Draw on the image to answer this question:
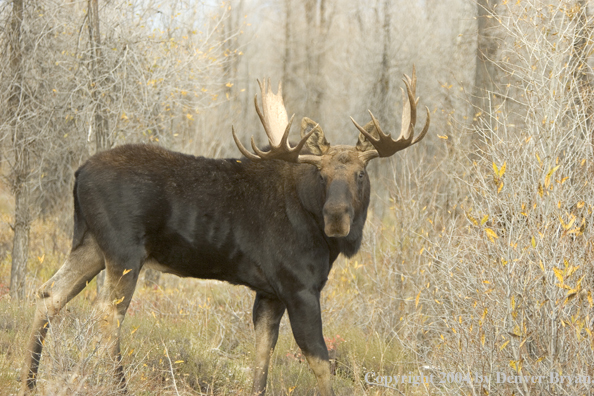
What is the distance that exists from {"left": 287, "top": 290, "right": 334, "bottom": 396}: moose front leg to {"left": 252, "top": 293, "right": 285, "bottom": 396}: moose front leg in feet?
1.63

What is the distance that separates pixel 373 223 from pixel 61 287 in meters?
4.61

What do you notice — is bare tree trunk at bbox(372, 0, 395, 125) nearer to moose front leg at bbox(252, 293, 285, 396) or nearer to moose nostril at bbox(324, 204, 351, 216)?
moose front leg at bbox(252, 293, 285, 396)

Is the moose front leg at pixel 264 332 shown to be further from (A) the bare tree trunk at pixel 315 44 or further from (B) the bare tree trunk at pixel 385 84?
(A) the bare tree trunk at pixel 315 44

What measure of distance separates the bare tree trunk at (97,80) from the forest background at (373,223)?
0.09 ft

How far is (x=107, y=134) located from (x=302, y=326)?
16.2 ft

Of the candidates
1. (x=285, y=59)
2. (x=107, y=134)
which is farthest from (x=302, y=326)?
(x=285, y=59)

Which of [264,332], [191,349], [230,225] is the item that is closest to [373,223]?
[191,349]

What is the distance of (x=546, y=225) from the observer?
3760 millimetres

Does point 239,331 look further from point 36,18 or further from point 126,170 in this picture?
point 36,18

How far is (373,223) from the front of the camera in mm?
8547

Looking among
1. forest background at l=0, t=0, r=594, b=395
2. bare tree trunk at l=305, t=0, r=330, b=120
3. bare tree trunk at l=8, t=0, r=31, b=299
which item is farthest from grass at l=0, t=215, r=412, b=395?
bare tree trunk at l=305, t=0, r=330, b=120

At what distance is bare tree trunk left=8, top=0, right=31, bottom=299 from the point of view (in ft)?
27.0

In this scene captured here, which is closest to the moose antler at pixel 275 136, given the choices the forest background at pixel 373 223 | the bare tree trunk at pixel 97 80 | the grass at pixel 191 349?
the forest background at pixel 373 223

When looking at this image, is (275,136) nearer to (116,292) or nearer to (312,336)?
(312,336)
